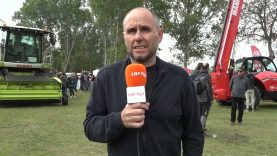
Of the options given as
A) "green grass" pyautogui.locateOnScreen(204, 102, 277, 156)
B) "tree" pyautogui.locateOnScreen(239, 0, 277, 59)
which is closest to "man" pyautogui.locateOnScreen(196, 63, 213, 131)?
"green grass" pyautogui.locateOnScreen(204, 102, 277, 156)

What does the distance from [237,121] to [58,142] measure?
612 cm

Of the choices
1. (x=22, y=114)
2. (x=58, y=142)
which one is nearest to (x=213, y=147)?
(x=58, y=142)

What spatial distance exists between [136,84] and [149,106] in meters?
0.25

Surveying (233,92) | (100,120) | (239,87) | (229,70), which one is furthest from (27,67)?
(100,120)

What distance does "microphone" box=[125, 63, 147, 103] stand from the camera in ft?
6.71

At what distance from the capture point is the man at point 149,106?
2318mm

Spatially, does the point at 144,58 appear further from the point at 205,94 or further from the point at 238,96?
the point at 238,96

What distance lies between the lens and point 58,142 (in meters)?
8.67

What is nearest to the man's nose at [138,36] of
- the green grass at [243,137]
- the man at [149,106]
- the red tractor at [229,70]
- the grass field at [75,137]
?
the man at [149,106]

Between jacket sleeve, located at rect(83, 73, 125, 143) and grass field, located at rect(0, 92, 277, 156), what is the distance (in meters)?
5.16

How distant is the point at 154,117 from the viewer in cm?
234

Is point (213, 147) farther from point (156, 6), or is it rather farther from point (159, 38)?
point (156, 6)

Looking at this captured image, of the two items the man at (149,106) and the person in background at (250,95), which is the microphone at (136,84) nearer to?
the man at (149,106)

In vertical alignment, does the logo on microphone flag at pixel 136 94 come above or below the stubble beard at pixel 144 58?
below
